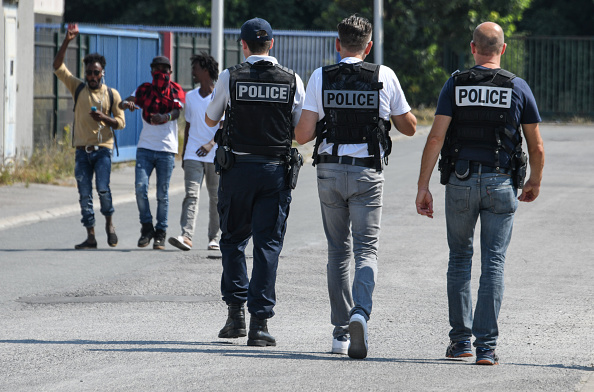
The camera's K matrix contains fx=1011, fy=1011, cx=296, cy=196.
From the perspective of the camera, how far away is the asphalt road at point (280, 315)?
518cm

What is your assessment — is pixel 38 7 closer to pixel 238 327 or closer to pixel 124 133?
pixel 124 133

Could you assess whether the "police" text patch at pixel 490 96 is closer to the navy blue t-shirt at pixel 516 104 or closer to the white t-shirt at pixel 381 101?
the navy blue t-shirt at pixel 516 104

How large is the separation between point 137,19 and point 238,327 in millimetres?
34077

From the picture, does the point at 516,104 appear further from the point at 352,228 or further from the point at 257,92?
the point at 257,92

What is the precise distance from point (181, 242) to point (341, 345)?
13.4ft

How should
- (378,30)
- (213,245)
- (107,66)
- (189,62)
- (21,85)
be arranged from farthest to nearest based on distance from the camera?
1. (378,30)
2. (189,62)
3. (107,66)
4. (21,85)
5. (213,245)

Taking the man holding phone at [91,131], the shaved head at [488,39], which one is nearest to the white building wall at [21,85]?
the man holding phone at [91,131]

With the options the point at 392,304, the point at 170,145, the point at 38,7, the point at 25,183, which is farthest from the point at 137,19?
the point at 392,304

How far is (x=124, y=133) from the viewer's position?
18.5 meters

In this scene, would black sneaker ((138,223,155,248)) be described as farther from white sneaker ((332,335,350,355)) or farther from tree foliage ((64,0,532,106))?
tree foliage ((64,0,532,106))

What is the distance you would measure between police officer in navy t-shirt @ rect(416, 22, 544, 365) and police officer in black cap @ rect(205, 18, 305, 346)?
93cm

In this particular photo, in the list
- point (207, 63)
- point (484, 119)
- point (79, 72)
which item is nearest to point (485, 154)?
point (484, 119)

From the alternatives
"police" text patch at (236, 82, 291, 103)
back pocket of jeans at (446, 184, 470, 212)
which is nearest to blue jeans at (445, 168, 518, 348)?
back pocket of jeans at (446, 184, 470, 212)

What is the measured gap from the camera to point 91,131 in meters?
9.71
